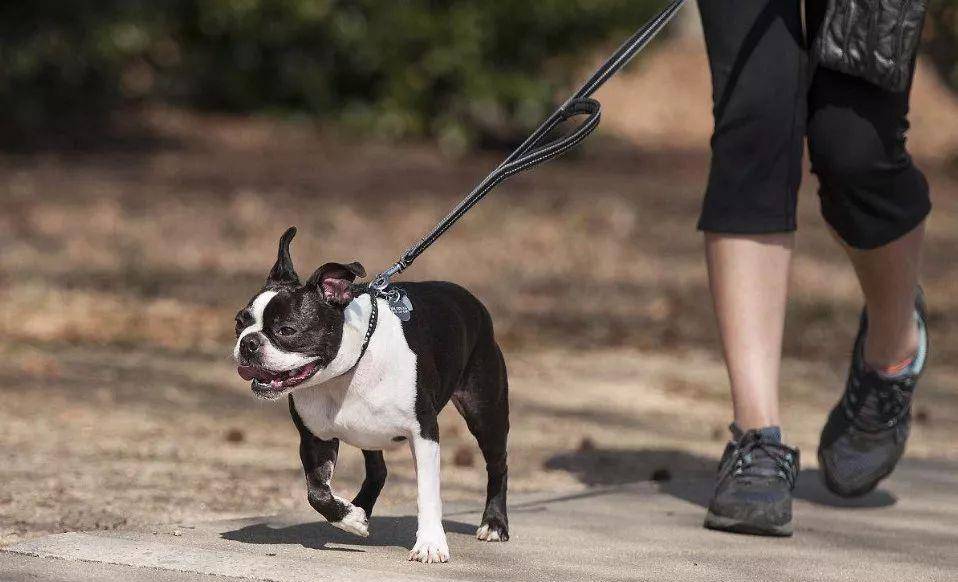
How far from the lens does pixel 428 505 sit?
10.6 ft

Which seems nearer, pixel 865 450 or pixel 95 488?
pixel 95 488

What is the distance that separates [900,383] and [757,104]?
3.11ft

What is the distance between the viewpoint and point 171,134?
15727 mm

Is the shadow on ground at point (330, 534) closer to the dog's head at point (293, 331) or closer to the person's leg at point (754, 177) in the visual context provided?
the dog's head at point (293, 331)

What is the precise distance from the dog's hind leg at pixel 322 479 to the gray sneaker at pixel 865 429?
1.59 metres

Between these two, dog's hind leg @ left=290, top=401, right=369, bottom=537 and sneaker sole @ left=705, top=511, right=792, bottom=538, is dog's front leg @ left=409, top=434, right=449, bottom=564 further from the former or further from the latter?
sneaker sole @ left=705, top=511, right=792, bottom=538

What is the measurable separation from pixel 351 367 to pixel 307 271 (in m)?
5.88

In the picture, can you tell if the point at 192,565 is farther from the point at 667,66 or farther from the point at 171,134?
the point at 667,66

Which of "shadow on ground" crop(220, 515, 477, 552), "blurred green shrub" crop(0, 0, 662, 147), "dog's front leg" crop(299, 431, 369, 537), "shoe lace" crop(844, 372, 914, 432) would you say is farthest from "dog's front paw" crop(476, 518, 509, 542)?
"blurred green shrub" crop(0, 0, 662, 147)

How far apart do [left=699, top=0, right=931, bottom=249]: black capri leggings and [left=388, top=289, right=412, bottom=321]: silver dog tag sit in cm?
113

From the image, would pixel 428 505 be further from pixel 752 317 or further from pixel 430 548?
pixel 752 317

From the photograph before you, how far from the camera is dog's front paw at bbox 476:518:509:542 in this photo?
3.61 metres

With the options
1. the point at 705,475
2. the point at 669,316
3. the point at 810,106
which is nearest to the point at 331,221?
the point at 669,316

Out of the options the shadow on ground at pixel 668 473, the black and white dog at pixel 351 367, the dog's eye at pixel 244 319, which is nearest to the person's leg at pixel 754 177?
the shadow on ground at pixel 668 473
